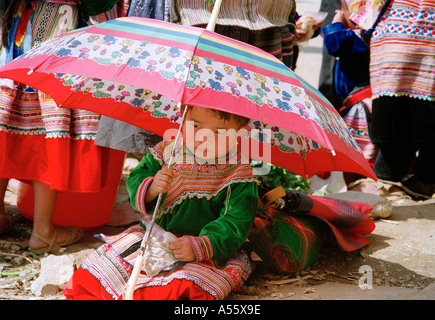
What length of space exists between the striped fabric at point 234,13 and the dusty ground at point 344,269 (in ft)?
5.36

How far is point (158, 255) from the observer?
2.57 metres

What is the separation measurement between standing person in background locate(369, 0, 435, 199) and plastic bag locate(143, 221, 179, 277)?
2.96m

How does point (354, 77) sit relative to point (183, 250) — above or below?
above

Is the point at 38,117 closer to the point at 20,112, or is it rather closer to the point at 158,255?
the point at 20,112

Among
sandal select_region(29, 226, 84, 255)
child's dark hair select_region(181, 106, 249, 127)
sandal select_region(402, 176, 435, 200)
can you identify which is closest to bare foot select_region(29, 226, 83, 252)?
sandal select_region(29, 226, 84, 255)

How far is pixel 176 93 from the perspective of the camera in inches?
80.1

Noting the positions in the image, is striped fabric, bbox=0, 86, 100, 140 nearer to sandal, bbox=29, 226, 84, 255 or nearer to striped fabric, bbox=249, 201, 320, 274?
sandal, bbox=29, 226, 84, 255

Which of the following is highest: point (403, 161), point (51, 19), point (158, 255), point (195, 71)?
point (195, 71)

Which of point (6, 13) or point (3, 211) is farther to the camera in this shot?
point (3, 211)

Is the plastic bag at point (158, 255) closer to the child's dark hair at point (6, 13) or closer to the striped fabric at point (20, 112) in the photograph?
the striped fabric at point (20, 112)

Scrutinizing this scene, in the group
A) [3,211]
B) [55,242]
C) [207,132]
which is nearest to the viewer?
[207,132]

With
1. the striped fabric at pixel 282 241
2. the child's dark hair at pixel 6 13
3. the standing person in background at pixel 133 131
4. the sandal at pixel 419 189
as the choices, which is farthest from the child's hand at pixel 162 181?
the sandal at pixel 419 189

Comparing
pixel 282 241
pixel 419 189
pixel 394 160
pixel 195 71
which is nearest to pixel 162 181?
pixel 195 71

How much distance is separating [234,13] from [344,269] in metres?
1.85
